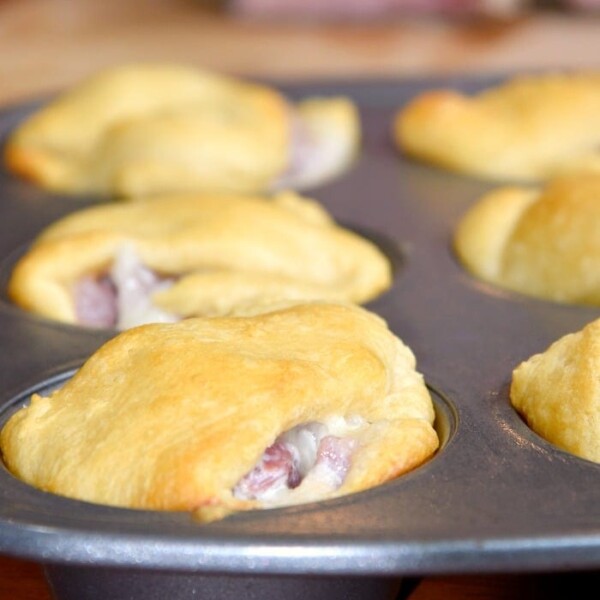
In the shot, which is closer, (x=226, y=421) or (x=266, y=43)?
(x=226, y=421)

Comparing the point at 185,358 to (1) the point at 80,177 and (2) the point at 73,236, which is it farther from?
(1) the point at 80,177

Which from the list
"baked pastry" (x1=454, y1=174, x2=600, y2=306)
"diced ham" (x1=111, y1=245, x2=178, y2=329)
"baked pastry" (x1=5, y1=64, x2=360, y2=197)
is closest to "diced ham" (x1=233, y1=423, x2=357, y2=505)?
"diced ham" (x1=111, y1=245, x2=178, y2=329)

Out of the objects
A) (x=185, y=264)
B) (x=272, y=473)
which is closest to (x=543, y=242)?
(x=185, y=264)

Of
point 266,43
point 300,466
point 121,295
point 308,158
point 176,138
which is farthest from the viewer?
point 266,43

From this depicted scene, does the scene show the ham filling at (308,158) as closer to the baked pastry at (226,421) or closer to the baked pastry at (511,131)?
the baked pastry at (511,131)

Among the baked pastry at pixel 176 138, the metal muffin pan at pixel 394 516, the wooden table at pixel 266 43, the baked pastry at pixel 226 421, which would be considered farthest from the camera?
the wooden table at pixel 266 43

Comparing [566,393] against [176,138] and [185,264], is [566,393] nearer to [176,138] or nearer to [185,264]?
[185,264]

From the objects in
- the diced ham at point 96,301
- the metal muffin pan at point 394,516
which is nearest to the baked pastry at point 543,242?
the metal muffin pan at point 394,516
